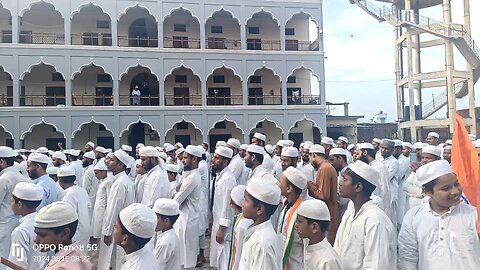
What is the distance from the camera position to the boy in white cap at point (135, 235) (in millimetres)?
2508

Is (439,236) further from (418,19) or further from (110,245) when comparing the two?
(418,19)

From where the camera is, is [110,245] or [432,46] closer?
[110,245]

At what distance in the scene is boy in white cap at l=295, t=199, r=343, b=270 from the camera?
2.61 meters

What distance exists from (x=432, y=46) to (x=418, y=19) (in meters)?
1.75

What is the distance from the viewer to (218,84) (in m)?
22.5

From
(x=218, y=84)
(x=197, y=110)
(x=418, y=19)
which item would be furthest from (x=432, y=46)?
(x=197, y=110)

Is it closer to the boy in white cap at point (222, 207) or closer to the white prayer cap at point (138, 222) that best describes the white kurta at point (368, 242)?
the white prayer cap at point (138, 222)

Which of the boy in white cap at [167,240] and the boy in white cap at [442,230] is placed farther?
the boy in white cap at [167,240]

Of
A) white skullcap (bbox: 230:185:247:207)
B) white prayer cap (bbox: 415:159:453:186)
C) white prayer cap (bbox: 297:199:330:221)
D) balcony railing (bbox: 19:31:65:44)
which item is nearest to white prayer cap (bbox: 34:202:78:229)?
white prayer cap (bbox: 297:199:330:221)

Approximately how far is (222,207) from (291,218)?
2.05 meters

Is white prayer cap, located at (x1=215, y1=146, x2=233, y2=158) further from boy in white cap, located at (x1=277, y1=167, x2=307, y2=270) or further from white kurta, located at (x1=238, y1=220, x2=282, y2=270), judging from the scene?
white kurta, located at (x1=238, y1=220, x2=282, y2=270)

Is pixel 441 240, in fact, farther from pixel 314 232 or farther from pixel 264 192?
pixel 264 192

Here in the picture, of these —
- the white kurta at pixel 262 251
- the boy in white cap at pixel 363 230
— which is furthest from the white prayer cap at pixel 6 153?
the boy in white cap at pixel 363 230

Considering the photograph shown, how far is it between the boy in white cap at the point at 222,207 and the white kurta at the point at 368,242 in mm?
2215
